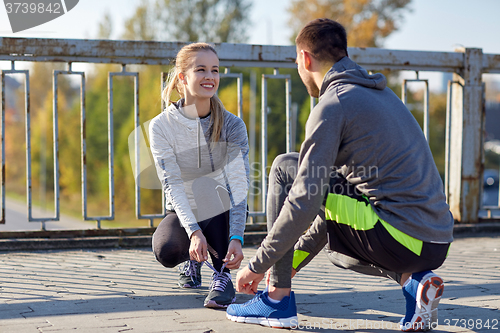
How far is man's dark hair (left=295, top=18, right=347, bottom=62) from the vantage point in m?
2.19

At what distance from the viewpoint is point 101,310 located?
2404 mm

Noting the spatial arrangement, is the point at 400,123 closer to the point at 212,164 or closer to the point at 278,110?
the point at 212,164

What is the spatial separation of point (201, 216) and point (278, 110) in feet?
84.3

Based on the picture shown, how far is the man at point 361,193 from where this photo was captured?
2.02 m

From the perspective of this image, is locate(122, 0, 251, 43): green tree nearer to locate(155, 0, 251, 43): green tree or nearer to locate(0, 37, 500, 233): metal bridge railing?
locate(155, 0, 251, 43): green tree

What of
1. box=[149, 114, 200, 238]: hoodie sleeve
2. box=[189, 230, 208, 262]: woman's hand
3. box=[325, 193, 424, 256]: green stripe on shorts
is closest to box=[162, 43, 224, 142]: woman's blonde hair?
box=[149, 114, 200, 238]: hoodie sleeve

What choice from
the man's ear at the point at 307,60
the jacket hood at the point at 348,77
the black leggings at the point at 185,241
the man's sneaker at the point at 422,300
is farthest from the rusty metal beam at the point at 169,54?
the man's sneaker at the point at 422,300

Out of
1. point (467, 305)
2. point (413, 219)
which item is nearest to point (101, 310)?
point (413, 219)

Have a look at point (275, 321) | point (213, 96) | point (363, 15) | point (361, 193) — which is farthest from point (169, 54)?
point (363, 15)

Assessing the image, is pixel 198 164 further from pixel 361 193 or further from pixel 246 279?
pixel 361 193

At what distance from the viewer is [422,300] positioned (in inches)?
81.1

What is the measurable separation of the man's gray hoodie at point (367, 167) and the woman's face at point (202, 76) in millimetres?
957

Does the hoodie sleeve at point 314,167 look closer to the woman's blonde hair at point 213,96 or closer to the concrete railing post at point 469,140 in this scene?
the woman's blonde hair at point 213,96

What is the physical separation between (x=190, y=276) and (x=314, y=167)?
1243 mm
